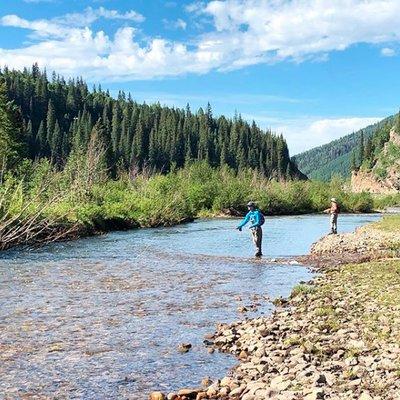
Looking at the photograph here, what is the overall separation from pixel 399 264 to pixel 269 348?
1327 centimetres

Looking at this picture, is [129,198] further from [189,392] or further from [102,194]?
[189,392]

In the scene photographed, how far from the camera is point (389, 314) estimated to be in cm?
1416

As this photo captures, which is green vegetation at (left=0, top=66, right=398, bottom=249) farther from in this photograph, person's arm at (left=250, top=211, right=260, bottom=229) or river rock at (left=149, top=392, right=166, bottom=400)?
river rock at (left=149, top=392, right=166, bottom=400)

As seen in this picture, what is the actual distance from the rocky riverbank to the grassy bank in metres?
11.5

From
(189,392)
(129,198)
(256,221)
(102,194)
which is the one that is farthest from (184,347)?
(129,198)

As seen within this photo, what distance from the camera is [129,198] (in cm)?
6100

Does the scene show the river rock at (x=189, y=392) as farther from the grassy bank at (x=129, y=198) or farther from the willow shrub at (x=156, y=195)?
the willow shrub at (x=156, y=195)

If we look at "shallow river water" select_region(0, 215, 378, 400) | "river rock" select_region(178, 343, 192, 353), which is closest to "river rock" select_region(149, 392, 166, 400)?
"shallow river water" select_region(0, 215, 378, 400)

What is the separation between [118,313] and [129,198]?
44.5m

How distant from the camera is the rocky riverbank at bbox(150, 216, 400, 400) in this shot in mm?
9609

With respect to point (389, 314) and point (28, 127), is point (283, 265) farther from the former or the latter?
point (28, 127)

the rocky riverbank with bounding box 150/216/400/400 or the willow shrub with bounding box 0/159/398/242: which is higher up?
the willow shrub with bounding box 0/159/398/242

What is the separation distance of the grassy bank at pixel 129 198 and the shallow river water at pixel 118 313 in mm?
2967

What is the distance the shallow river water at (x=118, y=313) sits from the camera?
1138 centimetres
